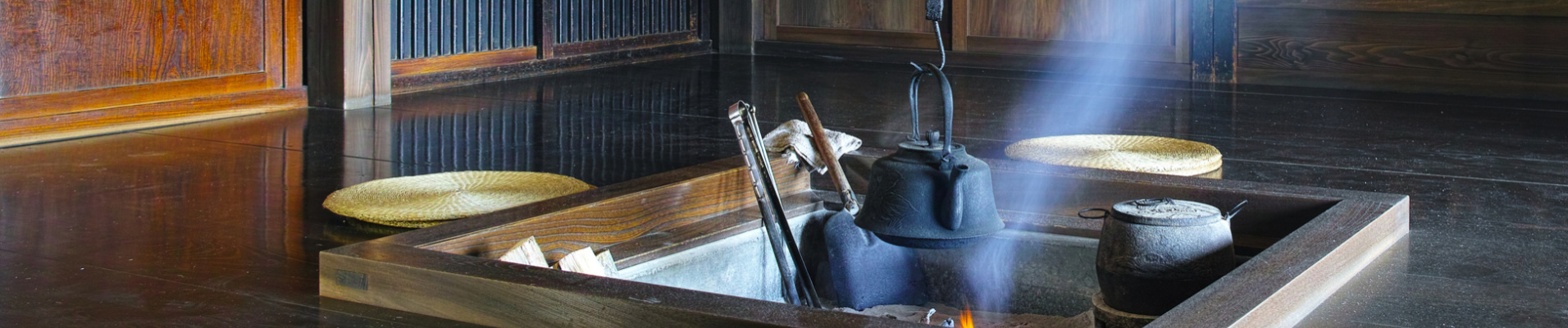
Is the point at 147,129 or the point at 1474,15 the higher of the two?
the point at 1474,15

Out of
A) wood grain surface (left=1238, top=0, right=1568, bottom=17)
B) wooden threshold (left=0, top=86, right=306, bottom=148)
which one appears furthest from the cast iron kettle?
wood grain surface (left=1238, top=0, right=1568, bottom=17)

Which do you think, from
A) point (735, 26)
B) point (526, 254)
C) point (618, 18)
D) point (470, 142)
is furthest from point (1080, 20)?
point (526, 254)

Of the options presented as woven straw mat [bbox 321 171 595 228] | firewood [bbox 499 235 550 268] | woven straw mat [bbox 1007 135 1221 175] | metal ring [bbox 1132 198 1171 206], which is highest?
woven straw mat [bbox 1007 135 1221 175]

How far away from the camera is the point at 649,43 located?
5.66 m

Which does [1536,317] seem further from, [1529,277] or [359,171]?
[359,171]

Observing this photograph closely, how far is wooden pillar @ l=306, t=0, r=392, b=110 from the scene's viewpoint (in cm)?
395

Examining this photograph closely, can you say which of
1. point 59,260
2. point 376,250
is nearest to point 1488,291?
point 376,250

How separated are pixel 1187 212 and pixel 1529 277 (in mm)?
419

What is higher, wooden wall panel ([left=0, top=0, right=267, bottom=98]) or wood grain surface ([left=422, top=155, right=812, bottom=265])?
wooden wall panel ([left=0, top=0, right=267, bottom=98])

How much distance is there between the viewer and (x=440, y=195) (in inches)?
93.5

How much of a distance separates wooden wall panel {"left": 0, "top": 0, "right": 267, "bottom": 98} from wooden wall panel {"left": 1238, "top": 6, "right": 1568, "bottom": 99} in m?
3.15

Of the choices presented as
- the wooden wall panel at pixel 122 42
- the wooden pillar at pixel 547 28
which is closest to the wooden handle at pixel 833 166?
the wooden wall panel at pixel 122 42

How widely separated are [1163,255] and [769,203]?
0.57 meters

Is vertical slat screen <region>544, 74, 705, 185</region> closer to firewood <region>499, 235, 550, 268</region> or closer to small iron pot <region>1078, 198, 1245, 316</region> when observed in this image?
firewood <region>499, 235, 550, 268</region>
